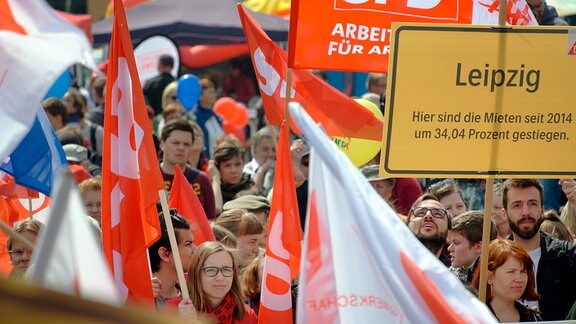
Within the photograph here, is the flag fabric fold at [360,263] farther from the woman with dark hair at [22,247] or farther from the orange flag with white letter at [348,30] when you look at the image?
the orange flag with white letter at [348,30]

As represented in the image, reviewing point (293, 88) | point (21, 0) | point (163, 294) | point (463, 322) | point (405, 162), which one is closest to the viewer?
point (463, 322)

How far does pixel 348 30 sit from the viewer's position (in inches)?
260

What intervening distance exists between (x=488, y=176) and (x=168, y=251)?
1594 mm

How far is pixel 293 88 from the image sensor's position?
7156 mm

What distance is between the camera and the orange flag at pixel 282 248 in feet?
18.3

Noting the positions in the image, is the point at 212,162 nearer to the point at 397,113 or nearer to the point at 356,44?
the point at 356,44

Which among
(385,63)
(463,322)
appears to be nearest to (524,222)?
(385,63)

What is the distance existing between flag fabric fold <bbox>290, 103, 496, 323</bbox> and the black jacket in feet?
8.24

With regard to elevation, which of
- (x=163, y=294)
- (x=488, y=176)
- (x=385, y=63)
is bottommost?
(x=163, y=294)

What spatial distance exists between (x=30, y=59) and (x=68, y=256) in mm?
2036

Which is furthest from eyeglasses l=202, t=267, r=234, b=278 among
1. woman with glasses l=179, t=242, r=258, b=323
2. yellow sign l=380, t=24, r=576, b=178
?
yellow sign l=380, t=24, r=576, b=178

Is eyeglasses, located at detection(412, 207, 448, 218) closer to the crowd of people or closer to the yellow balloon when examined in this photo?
the crowd of people

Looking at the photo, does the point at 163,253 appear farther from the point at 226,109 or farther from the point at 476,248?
the point at 226,109

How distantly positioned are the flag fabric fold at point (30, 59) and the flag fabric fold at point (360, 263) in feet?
2.68
